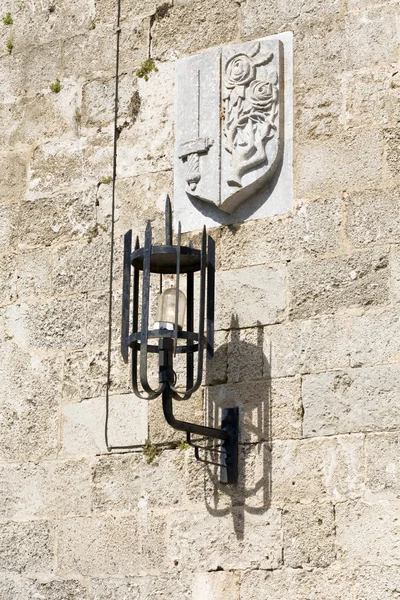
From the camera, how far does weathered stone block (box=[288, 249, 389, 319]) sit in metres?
4.72

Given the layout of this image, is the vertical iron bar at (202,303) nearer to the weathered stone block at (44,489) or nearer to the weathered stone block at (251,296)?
the weathered stone block at (251,296)

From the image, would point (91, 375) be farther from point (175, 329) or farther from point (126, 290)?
point (175, 329)

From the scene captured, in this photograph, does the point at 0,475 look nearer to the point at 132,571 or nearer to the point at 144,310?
the point at 132,571

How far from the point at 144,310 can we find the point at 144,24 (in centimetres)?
149

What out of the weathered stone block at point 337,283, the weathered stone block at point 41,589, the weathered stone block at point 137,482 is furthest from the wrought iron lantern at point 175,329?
the weathered stone block at point 41,589

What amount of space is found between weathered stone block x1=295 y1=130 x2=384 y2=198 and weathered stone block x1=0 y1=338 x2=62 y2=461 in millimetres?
1208

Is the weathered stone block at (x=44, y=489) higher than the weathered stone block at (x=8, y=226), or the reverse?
the weathered stone block at (x=8, y=226)

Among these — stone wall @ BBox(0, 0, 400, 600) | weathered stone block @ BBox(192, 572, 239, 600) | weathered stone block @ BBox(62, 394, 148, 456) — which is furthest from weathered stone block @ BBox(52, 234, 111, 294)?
weathered stone block @ BBox(192, 572, 239, 600)

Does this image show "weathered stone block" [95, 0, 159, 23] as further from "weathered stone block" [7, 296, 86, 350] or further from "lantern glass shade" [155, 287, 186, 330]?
"lantern glass shade" [155, 287, 186, 330]

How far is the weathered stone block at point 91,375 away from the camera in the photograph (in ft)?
16.9

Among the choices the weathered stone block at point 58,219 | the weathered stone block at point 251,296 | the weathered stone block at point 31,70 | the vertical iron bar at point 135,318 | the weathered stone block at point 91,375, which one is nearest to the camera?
the vertical iron bar at point 135,318

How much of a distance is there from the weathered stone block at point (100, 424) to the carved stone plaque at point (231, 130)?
0.72 metres

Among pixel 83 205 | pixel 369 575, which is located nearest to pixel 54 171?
pixel 83 205

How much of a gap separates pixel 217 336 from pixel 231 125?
78 centimetres
